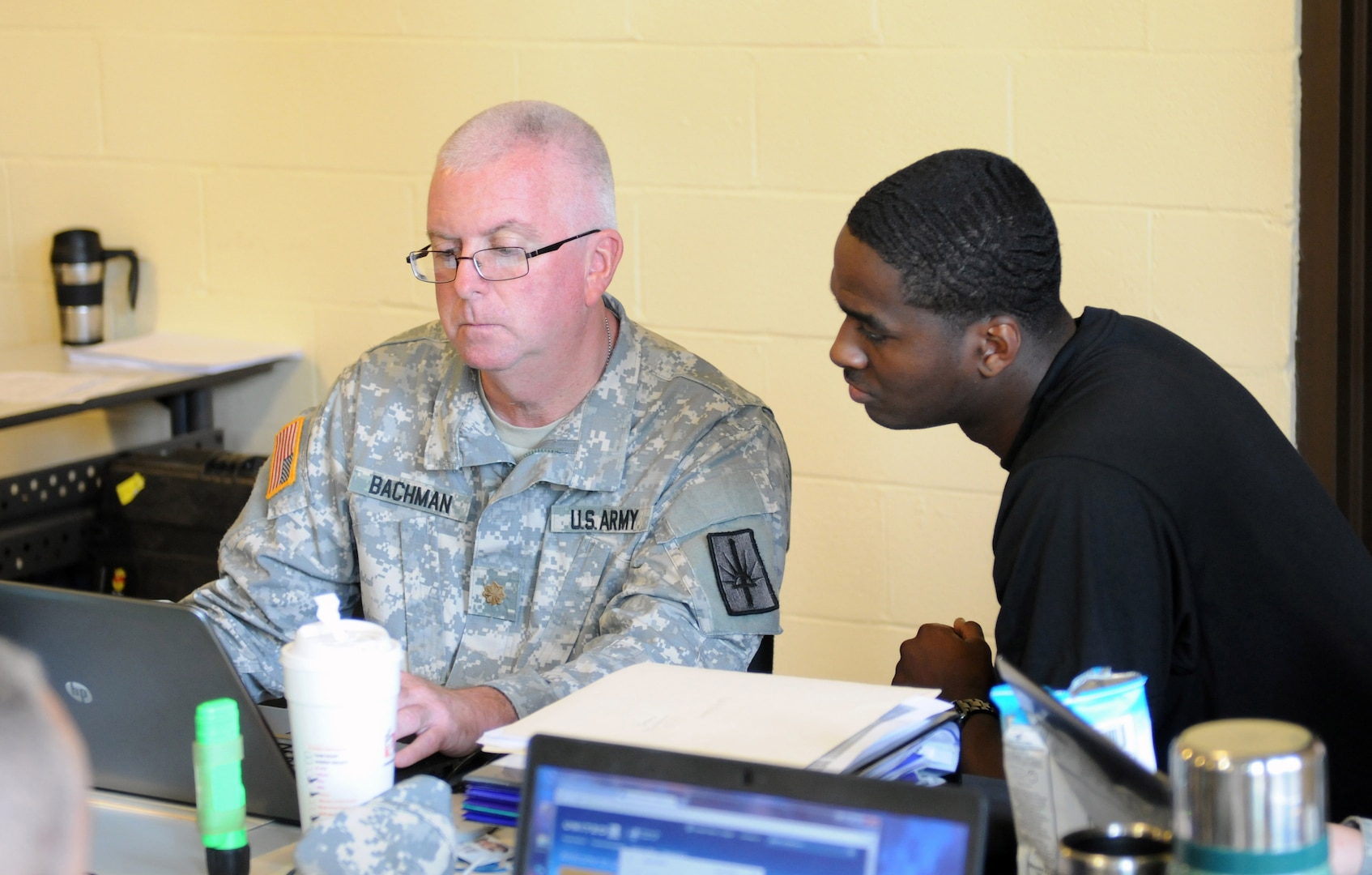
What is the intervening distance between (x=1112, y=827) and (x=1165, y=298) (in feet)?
5.74

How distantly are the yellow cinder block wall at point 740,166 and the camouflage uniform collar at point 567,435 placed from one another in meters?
0.84

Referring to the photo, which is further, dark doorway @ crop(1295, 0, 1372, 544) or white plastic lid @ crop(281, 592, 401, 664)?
dark doorway @ crop(1295, 0, 1372, 544)

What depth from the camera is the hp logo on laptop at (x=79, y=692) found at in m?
1.37

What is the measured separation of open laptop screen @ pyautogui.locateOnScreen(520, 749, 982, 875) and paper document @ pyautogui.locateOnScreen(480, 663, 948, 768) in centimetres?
14

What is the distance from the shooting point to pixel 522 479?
6.13ft

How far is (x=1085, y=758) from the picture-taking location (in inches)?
36.0

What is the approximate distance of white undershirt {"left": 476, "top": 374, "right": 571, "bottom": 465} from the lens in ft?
6.29

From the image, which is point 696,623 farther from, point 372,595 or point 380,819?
point 380,819

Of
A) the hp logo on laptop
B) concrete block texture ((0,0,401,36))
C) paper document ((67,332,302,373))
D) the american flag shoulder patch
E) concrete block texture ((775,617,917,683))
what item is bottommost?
concrete block texture ((775,617,917,683))

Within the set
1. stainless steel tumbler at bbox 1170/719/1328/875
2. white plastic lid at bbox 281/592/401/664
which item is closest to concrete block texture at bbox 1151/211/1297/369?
→ white plastic lid at bbox 281/592/401/664

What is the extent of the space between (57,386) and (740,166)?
54.1 inches

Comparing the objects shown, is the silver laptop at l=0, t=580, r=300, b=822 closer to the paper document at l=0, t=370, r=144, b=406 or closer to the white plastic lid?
the white plastic lid

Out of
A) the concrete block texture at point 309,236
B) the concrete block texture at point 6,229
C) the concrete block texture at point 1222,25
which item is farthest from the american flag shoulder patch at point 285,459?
the concrete block texture at point 6,229

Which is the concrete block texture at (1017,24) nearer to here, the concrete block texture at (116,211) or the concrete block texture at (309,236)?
the concrete block texture at (309,236)
